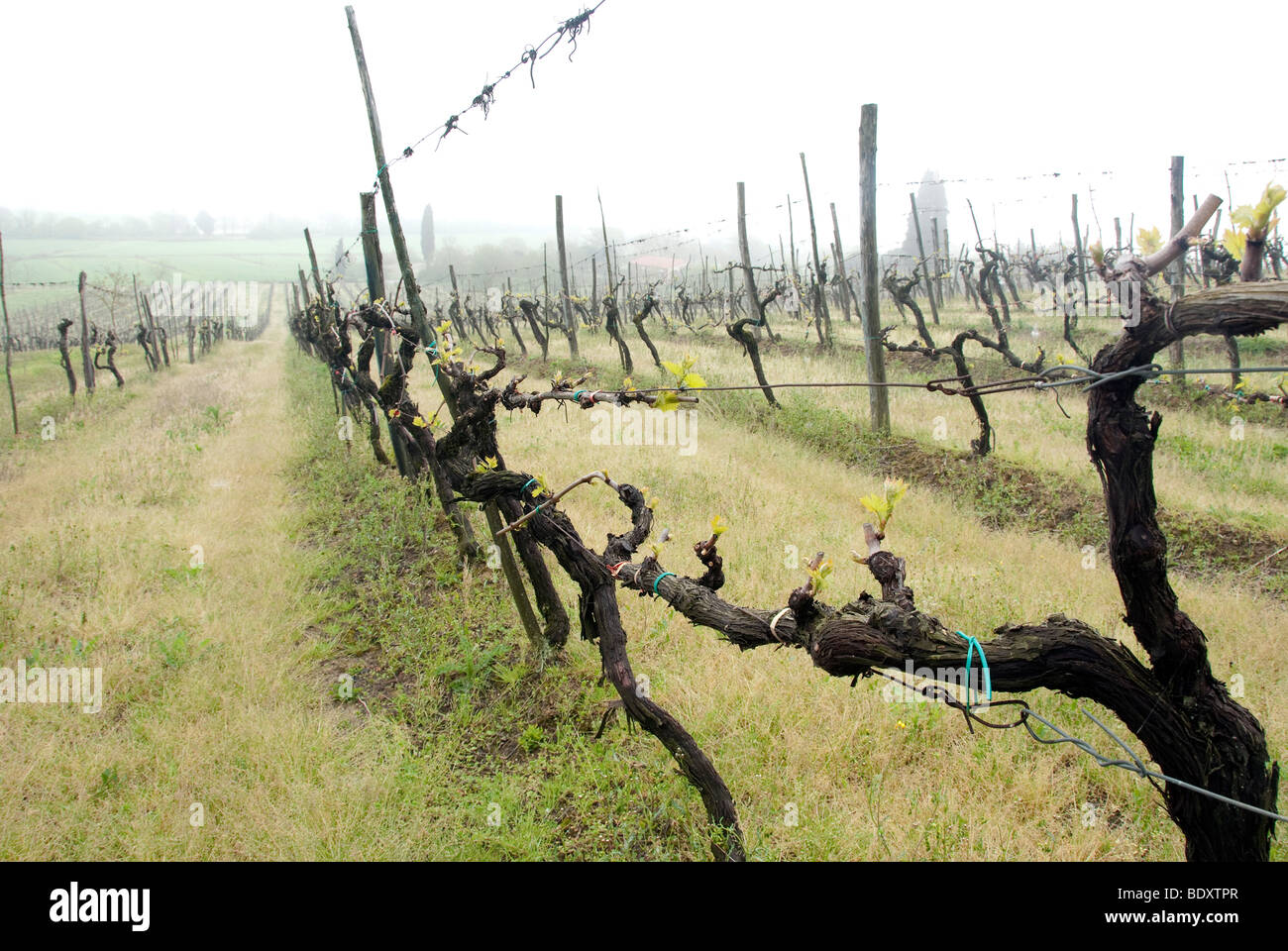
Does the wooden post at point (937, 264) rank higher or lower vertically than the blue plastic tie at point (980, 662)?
higher

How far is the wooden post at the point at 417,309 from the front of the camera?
17.1ft

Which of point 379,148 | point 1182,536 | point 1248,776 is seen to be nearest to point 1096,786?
point 1248,776

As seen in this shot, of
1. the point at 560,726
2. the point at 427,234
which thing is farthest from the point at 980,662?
the point at 427,234

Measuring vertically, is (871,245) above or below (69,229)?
below

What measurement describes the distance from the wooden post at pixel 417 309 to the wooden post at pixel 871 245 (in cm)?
666

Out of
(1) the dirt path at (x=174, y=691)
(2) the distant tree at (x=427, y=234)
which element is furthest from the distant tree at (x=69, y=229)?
(1) the dirt path at (x=174, y=691)

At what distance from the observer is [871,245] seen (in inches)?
413

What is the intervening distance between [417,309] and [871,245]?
7327 mm

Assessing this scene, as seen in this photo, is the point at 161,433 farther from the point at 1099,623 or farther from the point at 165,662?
the point at 1099,623

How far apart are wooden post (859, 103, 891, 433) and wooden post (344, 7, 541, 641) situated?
6663 mm

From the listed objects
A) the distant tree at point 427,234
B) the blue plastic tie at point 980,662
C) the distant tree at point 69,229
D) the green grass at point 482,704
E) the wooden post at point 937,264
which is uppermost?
the distant tree at point 69,229

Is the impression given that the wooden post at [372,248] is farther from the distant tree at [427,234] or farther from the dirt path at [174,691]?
the distant tree at [427,234]

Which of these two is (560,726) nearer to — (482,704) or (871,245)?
(482,704)

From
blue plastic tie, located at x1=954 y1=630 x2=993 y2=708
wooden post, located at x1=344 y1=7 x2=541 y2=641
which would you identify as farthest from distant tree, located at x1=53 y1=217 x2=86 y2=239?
blue plastic tie, located at x1=954 y1=630 x2=993 y2=708
